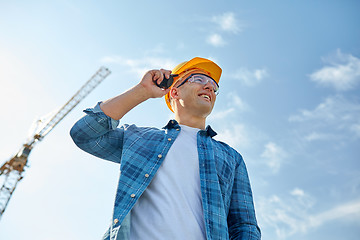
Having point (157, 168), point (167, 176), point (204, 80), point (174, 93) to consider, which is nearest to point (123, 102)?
point (157, 168)

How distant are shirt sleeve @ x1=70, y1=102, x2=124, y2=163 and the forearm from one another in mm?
57

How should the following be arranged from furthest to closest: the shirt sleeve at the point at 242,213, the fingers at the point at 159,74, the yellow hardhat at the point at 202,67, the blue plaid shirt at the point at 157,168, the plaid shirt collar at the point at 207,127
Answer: the yellow hardhat at the point at 202,67
the plaid shirt collar at the point at 207,127
the fingers at the point at 159,74
the shirt sleeve at the point at 242,213
the blue plaid shirt at the point at 157,168

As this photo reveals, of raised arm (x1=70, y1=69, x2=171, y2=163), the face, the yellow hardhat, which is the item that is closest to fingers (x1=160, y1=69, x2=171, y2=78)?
raised arm (x1=70, y1=69, x2=171, y2=163)

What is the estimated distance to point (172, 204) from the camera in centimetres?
354

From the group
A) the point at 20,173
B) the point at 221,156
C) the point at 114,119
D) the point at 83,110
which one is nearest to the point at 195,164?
the point at 221,156

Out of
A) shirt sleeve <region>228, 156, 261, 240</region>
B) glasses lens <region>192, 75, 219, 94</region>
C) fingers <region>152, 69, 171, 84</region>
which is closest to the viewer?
shirt sleeve <region>228, 156, 261, 240</region>

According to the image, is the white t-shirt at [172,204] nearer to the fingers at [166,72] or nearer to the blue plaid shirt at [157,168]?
the blue plaid shirt at [157,168]

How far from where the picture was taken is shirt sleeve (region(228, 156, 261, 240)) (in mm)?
3834

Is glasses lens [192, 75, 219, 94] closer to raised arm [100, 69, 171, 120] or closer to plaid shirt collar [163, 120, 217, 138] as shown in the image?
plaid shirt collar [163, 120, 217, 138]

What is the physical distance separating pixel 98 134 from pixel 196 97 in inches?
61.4

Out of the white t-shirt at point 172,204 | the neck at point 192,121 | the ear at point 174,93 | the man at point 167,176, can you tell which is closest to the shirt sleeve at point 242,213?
the man at point 167,176

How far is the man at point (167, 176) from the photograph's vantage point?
3439mm

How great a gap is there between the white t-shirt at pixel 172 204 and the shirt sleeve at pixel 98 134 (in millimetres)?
663

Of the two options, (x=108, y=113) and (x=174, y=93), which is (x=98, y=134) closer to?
(x=108, y=113)
